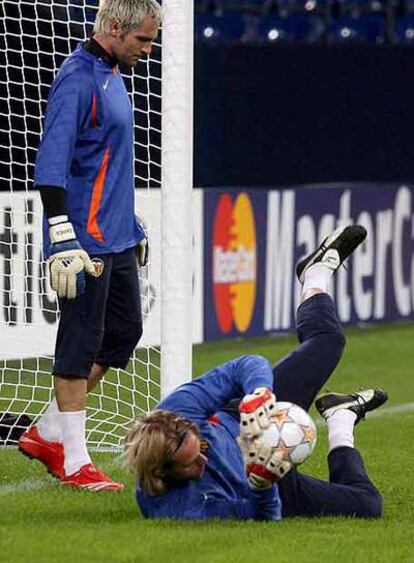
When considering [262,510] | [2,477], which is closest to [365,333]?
[2,477]

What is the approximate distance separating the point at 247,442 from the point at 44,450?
5.34 ft

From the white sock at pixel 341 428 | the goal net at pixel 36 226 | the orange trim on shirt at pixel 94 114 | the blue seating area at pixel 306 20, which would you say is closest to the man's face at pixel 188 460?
the white sock at pixel 341 428

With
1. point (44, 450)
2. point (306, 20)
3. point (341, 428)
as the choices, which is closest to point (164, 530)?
point (341, 428)

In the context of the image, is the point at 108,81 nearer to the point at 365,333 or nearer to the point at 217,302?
the point at 217,302

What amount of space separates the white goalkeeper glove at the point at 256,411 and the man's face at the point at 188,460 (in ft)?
0.54

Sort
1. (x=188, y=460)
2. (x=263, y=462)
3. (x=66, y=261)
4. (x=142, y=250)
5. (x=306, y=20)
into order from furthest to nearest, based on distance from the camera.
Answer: (x=306, y=20)
(x=142, y=250)
(x=66, y=261)
(x=188, y=460)
(x=263, y=462)

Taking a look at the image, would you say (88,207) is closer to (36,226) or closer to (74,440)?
(74,440)

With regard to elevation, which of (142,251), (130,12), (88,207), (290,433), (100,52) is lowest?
(290,433)

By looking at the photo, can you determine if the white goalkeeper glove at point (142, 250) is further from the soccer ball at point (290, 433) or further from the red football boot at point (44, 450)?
the soccer ball at point (290, 433)

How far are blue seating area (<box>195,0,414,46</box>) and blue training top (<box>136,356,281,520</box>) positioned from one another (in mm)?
8867

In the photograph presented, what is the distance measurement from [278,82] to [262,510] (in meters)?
7.62

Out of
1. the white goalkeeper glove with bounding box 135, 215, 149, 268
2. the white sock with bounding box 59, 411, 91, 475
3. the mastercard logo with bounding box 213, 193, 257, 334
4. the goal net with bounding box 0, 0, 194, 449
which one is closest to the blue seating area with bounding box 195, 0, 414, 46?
the mastercard logo with bounding box 213, 193, 257, 334

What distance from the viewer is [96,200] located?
6.95 meters

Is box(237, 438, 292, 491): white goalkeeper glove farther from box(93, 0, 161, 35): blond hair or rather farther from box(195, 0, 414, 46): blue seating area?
box(195, 0, 414, 46): blue seating area
